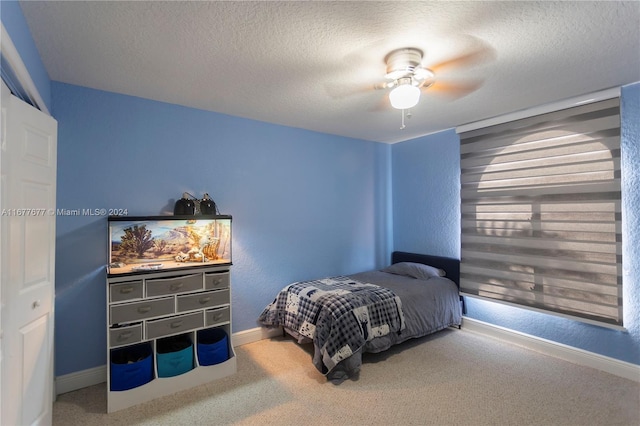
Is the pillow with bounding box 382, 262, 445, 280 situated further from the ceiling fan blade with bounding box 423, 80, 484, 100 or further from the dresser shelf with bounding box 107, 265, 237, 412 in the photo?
the dresser shelf with bounding box 107, 265, 237, 412

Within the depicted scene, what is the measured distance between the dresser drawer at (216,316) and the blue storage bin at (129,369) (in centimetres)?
46

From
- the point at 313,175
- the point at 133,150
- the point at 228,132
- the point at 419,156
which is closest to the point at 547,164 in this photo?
the point at 419,156

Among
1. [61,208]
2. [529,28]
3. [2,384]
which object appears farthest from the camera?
[61,208]

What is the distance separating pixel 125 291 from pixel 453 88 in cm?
300

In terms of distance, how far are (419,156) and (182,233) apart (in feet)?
10.1

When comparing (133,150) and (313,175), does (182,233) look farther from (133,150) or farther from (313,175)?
(313,175)

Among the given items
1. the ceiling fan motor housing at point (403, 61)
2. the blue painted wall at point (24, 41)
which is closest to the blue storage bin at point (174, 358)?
the blue painted wall at point (24, 41)

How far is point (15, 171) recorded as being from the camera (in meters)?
1.55

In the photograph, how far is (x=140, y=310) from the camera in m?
2.23

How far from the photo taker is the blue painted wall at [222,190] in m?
2.37

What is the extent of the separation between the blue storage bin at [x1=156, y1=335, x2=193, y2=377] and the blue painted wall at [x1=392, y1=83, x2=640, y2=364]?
3.01 metres

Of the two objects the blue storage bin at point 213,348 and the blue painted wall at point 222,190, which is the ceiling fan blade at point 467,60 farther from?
the blue storage bin at point 213,348

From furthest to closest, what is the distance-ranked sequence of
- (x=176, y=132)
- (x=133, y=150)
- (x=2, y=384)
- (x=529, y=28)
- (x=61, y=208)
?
(x=176, y=132), (x=133, y=150), (x=61, y=208), (x=529, y=28), (x=2, y=384)

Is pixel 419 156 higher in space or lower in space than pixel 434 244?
higher
